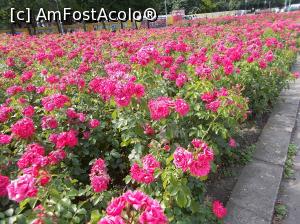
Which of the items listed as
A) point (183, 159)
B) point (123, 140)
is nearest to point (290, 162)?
point (123, 140)

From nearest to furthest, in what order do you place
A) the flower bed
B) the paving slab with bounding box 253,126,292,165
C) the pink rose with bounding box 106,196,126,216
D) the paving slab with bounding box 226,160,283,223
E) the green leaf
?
the pink rose with bounding box 106,196,126,216
the flower bed
the green leaf
the paving slab with bounding box 226,160,283,223
the paving slab with bounding box 253,126,292,165

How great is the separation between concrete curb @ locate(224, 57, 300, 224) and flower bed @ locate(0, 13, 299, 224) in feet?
1.16

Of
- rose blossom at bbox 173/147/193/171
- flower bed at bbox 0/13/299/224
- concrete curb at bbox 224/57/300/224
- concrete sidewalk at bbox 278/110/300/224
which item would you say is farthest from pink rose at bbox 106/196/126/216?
concrete sidewalk at bbox 278/110/300/224

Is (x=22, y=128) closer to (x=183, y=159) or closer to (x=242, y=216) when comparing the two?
(x=183, y=159)

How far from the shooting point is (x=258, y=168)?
343 cm

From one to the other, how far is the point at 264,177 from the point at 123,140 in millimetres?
1693

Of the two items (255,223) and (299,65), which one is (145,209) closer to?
(255,223)

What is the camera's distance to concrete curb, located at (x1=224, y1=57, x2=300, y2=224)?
2.73 metres

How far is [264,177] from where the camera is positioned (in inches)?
128

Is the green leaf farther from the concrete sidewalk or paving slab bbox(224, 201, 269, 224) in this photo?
the concrete sidewalk

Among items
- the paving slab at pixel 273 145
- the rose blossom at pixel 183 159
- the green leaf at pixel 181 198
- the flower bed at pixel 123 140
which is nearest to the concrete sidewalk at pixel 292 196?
the paving slab at pixel 273 145

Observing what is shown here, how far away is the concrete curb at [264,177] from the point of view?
273 cm

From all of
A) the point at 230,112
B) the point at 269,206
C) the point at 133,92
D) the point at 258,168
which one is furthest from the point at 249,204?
the point at 133,92

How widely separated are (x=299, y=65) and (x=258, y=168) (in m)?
6.02
